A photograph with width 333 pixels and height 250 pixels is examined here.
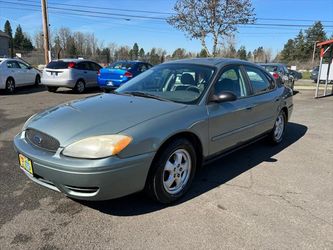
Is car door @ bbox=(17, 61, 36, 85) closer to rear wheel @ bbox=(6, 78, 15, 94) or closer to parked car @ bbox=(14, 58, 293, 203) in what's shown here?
rear wheel @ bbox=(6, 78, 15, 94)

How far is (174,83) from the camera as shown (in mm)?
4359

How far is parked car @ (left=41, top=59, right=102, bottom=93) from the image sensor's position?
1355 cm

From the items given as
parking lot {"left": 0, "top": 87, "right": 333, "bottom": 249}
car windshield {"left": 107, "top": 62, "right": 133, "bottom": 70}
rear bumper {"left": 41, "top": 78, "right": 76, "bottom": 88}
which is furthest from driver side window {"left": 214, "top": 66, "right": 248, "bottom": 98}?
rear bumper {"left": 41, "top": 78, "right": 76, "bottom": 88}

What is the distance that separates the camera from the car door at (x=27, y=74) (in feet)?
47.7

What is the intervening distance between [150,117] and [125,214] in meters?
1.02

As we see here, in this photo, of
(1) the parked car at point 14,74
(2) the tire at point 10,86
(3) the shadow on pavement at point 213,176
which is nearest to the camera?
(3) the shadow on pavement at point 213,176

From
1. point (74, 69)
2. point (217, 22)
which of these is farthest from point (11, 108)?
point (217, 22)

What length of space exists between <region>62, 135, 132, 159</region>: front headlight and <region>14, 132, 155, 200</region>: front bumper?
1.8 inches

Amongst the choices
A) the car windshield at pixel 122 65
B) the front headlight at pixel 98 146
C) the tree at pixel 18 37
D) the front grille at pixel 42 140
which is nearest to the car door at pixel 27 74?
the car windshield at pixel 122 65

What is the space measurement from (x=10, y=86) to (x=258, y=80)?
11322 mm

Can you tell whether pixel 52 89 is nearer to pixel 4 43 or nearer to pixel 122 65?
pixel 122 65

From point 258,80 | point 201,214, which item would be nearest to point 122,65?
point 258,80

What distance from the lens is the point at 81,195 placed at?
299 centimetres

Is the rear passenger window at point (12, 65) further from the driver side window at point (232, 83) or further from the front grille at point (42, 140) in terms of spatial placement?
the driver side window at point (232, 83)
